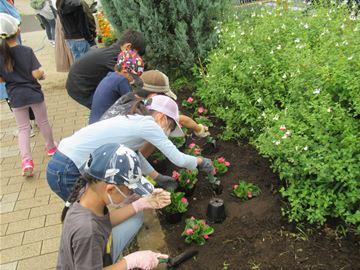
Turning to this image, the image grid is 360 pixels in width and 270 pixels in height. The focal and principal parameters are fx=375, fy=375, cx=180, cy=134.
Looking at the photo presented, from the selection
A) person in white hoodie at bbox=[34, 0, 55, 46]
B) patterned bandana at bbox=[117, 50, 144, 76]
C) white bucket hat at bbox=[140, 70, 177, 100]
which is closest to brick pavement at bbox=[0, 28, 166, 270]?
white bucket hat at bbox=[140, 70, 177, 100]

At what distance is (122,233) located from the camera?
246 centimetres

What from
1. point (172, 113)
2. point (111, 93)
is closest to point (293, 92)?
point (172, 113)

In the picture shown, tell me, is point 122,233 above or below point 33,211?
above

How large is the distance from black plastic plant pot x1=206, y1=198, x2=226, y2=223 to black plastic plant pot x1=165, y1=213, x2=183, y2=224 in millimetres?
244

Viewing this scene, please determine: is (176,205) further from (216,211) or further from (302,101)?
(302,101)

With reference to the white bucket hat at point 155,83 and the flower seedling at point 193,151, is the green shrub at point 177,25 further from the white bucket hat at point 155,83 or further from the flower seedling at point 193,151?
the white bucket hat at point 155,83

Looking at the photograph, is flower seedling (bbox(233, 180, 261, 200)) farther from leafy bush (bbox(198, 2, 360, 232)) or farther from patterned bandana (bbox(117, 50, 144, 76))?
patterned bandana (bbox(117, 50, 144, 76))

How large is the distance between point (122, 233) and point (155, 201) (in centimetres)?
34

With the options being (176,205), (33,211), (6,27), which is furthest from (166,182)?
(6,27)

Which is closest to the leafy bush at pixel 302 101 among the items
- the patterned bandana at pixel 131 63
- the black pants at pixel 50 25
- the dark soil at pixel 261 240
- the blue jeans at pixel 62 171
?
the dark soil at pixel 261 240

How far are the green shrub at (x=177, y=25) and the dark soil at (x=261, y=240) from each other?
2564 millimetres

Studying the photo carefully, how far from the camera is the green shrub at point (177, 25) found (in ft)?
16.9

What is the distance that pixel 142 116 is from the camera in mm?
2543

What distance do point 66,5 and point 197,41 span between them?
1.94 metres
